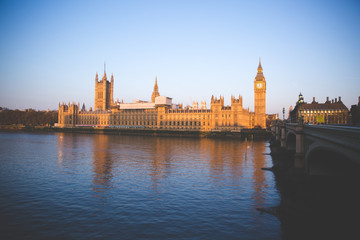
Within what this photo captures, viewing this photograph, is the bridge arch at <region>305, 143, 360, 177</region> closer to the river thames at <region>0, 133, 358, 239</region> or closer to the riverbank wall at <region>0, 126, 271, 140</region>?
the river thames at <region>0, 133, 358, 239</region>

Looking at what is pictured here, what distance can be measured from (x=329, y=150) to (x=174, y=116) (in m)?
135

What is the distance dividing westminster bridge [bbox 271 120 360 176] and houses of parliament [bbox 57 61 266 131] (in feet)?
345

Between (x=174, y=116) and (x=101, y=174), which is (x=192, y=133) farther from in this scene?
(x=101, y=174)

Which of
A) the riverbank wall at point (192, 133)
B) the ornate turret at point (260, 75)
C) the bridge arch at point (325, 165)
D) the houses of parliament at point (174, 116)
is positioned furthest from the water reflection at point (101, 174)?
the ornate turret at point (260, 75)

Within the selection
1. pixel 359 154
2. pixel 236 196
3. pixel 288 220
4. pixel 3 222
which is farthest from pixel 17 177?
pixel 359 154

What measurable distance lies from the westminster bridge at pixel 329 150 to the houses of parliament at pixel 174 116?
105 metres

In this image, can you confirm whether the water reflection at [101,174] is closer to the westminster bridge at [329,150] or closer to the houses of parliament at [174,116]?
the westminster bridge at [329,150]

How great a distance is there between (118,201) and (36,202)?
651 cm

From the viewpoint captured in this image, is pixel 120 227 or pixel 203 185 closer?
pixel 120 227

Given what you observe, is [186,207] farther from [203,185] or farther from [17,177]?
[17,177]

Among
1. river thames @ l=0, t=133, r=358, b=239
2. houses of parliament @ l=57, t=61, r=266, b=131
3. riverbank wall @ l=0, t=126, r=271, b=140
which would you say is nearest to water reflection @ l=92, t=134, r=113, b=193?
river thames @ l=0, t=133, r=358, b=239

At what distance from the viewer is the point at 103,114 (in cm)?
17538

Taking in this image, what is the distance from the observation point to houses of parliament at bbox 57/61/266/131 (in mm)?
138125

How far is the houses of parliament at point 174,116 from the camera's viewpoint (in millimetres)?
138125
